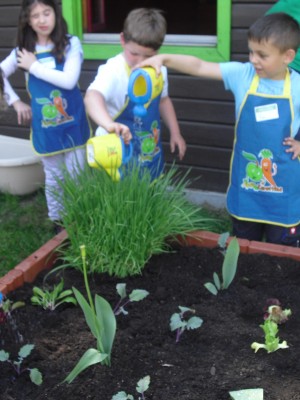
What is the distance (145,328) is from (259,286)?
0.53 m

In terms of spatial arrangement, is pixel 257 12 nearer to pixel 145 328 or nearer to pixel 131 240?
pixel 131 240

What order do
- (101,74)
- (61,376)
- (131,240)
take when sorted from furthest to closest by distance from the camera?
(101,74) → (131,240) → (61,376)

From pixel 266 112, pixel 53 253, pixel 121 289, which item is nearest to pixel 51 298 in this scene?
pixel 121 289

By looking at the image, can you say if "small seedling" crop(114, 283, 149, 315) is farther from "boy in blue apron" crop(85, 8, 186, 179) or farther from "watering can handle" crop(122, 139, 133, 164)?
"boy in blue apron" crop(85, 8, 186, 179)

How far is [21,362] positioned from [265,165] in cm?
136

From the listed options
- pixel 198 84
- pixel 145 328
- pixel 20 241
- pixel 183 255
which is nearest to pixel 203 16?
pixel 198 84

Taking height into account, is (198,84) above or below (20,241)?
above

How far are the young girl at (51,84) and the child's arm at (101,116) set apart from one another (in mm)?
507

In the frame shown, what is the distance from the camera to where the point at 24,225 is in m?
3.80

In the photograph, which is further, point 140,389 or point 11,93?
point 11,93

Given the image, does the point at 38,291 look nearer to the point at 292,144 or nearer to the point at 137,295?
the point at 137,295

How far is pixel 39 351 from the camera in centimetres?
199

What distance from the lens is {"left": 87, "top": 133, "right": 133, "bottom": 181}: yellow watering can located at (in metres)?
2.35

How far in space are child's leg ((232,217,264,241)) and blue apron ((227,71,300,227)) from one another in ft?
0.30
